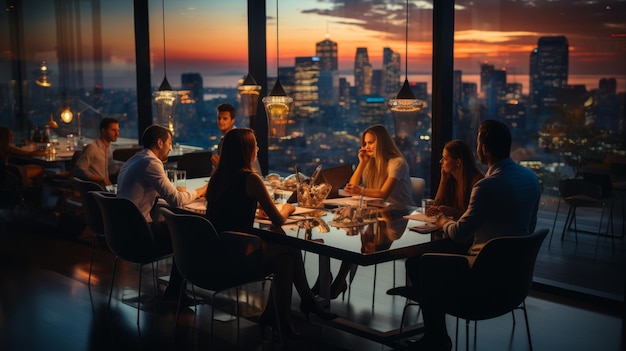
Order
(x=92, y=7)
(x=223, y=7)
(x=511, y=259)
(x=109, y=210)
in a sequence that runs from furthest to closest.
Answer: (x=92, y=7) < (x=223, y=7) < (x=109, y=210) < (x=511, y=259)

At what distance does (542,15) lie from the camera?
5.82 meters

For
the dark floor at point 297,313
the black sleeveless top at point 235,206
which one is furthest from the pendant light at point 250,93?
the black sleeveless top at point 235,206

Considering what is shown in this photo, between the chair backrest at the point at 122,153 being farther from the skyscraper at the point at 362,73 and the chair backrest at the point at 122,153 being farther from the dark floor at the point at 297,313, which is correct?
the skyscraper at the point at 362,73

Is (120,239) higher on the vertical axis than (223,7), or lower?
lower

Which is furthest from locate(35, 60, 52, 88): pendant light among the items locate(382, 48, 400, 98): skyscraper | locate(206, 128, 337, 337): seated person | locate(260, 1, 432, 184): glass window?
locate(206, 128, 337, 337): seated person

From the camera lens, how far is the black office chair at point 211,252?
178 inches

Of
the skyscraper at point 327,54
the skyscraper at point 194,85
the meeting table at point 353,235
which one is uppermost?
the skyscraper at point 327,54

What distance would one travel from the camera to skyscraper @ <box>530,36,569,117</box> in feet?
18.9

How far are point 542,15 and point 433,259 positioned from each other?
2.58 meters

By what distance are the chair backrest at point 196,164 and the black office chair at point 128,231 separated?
229 centimetres

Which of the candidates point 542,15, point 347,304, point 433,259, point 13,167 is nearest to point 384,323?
point 347,304

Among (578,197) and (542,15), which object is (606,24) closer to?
(542,15)

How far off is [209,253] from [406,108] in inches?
72.1

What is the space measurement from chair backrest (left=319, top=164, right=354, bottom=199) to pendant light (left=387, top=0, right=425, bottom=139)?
1.78 ft
